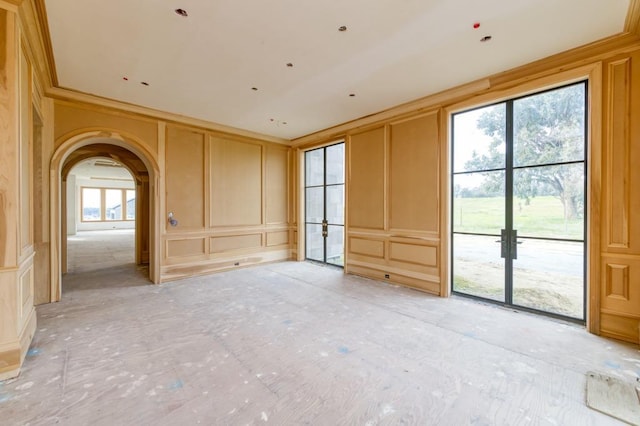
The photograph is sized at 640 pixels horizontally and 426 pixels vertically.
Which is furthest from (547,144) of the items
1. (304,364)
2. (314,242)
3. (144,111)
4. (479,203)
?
(144,111)

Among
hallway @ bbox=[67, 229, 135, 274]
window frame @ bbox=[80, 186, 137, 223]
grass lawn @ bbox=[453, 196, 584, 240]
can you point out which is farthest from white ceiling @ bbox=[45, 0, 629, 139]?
window frame @ bbox=[80, 186, 137, 223]

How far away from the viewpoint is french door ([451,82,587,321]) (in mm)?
3299

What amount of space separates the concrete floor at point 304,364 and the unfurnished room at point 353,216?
0.02 metres

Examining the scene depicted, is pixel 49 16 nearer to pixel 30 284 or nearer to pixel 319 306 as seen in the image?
pixel 30 284

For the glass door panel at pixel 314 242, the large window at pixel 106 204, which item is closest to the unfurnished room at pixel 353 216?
the glass door panel at pixel 314 242

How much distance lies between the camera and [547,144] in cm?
344

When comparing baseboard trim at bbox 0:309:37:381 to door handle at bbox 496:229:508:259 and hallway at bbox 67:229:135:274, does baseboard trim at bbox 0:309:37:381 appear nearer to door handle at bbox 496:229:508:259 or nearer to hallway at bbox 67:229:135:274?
hallway at bbox 67:229:135:274

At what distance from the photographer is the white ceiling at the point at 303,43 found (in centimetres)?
240

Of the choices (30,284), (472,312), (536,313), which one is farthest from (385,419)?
(30,284)

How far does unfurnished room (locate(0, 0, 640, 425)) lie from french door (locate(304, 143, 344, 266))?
0.65 m

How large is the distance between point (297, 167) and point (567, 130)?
5045 mm

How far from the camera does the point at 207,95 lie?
4.23 metres

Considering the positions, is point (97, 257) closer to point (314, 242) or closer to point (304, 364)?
point (314, 242)

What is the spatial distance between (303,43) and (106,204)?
18.1 meters
